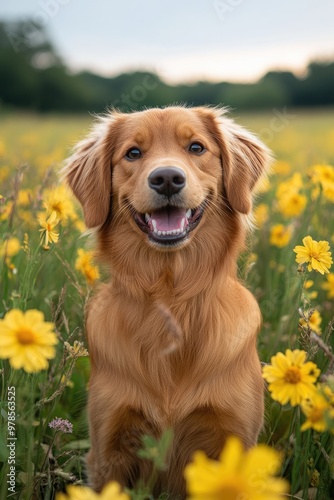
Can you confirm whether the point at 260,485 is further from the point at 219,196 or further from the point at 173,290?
the point at 219,196

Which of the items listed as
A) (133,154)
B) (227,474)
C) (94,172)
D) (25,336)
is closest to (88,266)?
(94,172)

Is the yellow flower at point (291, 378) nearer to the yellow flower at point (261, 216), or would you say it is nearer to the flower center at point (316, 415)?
the flower center at point (316, 415)

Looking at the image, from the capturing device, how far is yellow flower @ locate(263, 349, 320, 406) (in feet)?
4.70

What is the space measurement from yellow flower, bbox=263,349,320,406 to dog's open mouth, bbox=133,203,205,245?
1.07m

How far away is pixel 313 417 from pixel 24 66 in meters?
43.0

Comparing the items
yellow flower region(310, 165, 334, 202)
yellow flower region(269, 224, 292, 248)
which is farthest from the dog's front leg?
yellow flower region(269, 224, 292, 248)

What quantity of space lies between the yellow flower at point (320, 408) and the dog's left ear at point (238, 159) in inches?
54.6

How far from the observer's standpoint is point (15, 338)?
4.26ft

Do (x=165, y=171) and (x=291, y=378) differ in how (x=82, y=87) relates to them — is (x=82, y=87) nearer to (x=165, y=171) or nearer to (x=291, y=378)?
(x=165, y=171)

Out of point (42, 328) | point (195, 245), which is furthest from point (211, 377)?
point (42, 328)

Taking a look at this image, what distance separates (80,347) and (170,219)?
783 millimetres

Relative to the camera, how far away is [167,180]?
238cm

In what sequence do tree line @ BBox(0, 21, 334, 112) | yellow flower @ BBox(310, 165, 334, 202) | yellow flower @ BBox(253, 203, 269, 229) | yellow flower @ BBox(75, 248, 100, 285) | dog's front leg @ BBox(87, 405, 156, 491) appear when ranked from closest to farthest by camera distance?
dog's front leg @ BBox(87, 405, 156, 491), yellow flower @ BBox(75, 248, 100, 285), yellow flower @ BBox(310, 165, 334, 202), yellow flower @ BBox(253, 203, 269, 229), tree line @ BBox(0, 21, 334, 112)

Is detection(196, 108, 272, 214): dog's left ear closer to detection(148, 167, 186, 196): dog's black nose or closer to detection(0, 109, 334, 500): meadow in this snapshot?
detection(0, 109, 334, 500): meadow
